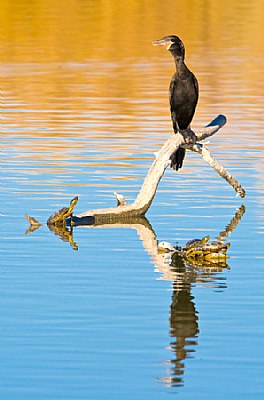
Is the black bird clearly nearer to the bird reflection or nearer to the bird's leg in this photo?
the bird's leg

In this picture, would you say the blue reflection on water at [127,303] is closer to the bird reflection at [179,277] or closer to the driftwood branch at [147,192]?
the bird reflection at [179,277]

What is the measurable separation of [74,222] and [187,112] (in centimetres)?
202

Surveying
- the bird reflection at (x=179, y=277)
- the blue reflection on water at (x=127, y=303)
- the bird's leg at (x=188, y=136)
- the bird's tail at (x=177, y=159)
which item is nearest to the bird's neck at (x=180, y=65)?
the bird's leg at (x=188, y=136)

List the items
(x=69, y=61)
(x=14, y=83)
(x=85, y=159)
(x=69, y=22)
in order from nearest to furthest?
(x=85, y=159), (x=14, y=83), (x=69, y=61), (x=69, y=22)

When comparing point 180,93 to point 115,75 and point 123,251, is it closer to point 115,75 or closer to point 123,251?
point 123,251

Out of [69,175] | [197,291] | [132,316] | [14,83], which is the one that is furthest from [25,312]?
[14,83]

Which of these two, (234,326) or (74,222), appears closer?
Answer: (234,326)

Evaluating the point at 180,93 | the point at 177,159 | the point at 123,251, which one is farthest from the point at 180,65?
the point at 123,251

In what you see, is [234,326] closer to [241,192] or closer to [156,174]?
[156,174]

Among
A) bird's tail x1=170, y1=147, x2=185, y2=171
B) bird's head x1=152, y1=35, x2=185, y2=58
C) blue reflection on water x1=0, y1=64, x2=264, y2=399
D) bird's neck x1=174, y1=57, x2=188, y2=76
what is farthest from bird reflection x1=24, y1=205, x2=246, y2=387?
bird's head x1=152, y1=35, x2=185, y2=58

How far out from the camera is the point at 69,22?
51.2 meters

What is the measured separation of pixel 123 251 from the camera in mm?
12773

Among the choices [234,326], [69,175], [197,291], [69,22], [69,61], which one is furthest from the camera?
[69,22]

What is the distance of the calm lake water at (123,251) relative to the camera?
28.9ft
